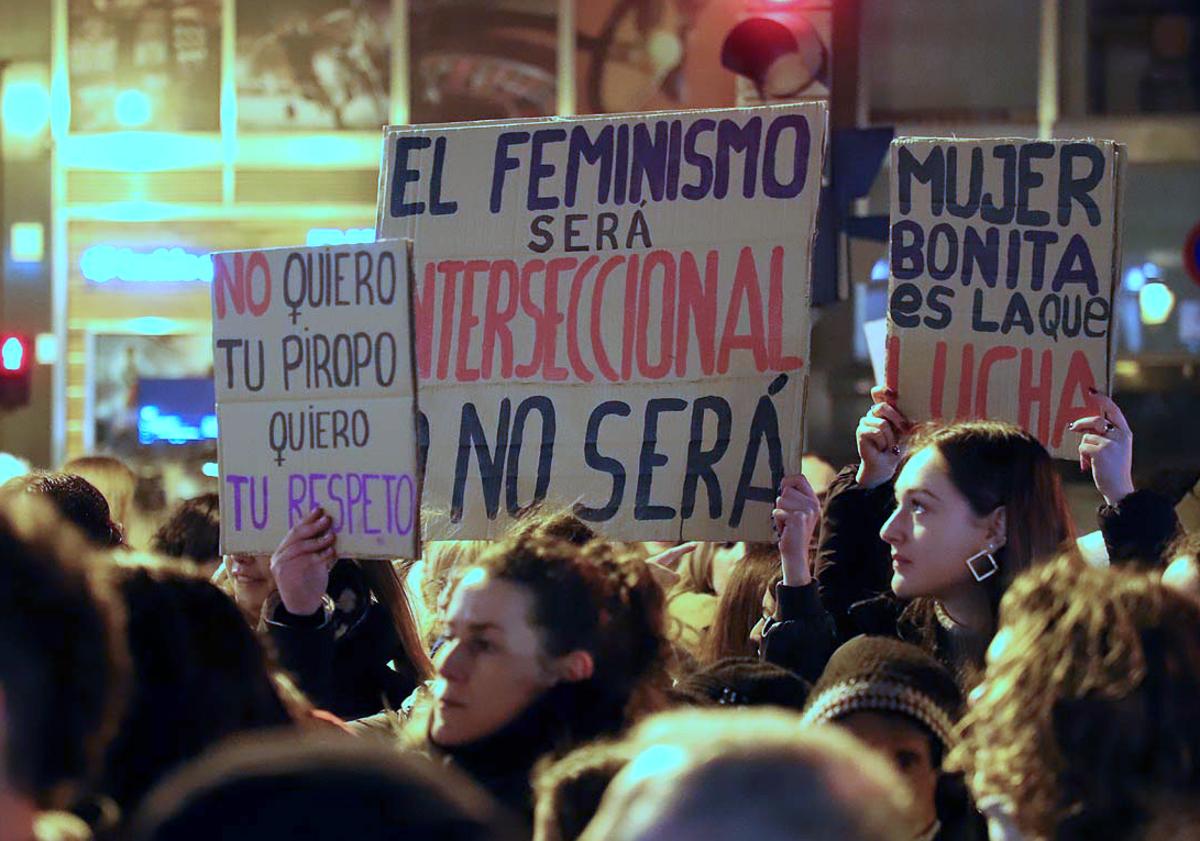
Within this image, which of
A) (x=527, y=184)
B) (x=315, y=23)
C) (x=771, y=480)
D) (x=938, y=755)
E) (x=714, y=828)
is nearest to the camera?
(x=714, y=828)

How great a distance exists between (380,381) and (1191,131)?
1181 centimetres

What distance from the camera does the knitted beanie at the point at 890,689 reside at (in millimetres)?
3205

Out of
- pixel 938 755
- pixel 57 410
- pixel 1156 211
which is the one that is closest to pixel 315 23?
pixel 57 410

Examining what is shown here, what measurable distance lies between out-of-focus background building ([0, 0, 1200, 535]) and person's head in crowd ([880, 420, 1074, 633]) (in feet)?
34.3

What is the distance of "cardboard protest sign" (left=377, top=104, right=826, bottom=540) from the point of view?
4.56 m

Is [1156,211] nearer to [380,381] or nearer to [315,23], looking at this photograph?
[315,23]

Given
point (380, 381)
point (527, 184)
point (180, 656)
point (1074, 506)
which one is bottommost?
point (1074, 506)

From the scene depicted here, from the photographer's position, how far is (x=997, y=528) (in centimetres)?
406

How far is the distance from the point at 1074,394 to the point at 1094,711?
90.7 inches

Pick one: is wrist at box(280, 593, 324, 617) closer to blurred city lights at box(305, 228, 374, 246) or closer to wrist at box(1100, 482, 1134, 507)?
wrist at box(1100, 482, 1134, 507)

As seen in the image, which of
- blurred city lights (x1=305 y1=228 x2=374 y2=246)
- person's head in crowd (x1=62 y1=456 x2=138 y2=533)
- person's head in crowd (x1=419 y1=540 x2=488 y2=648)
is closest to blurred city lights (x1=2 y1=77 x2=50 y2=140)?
blurred city lights (x1=305 y1=228 x2=374 y2=246)

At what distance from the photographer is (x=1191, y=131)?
1503 cm

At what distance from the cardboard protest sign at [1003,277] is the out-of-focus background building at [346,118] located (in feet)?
32.0

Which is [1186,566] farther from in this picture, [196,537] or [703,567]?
[703,567]
